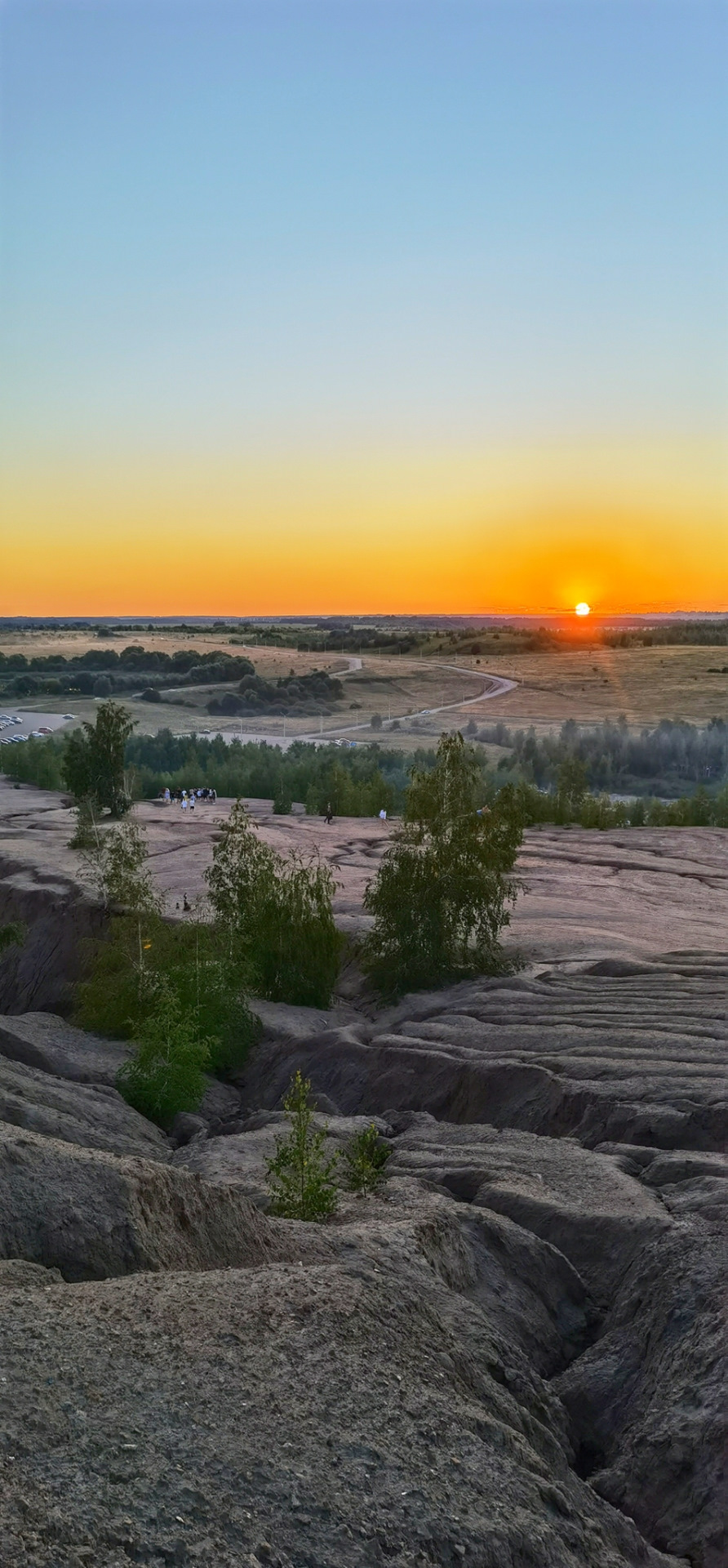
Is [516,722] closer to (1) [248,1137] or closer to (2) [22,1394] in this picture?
(1) [248,1137]

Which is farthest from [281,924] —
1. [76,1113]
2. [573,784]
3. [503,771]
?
[503,771]

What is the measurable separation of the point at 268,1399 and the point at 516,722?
8141cm

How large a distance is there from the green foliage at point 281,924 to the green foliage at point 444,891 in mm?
910

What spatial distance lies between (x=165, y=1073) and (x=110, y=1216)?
8.86 metres

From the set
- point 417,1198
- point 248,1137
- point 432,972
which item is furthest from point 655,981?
point 417,1198

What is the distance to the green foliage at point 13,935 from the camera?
26375mm

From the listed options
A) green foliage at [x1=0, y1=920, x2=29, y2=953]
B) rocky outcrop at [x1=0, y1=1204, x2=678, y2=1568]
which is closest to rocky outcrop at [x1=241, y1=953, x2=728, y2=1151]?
rocky outcrop at [x1=0, y1=1204, x2=678, y2=1568]

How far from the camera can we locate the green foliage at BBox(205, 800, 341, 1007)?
77.2 ft

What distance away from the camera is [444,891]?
23.6 m

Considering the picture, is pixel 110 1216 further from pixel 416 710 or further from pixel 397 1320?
pixel 416 710

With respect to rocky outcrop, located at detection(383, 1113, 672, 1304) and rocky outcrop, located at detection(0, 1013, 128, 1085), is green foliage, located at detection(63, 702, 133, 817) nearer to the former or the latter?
rocky outcrop, located at detection(0, 1013, 128, 1085)

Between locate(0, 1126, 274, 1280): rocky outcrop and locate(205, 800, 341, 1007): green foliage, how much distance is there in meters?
13.2

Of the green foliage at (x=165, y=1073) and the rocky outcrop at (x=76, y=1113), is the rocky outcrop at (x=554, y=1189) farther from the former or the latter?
the green foliage at (x=165, y=1073)

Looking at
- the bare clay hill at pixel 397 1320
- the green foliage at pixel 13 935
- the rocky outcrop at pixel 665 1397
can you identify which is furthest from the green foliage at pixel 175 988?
the rocky outcrop at pixel 665 1397
